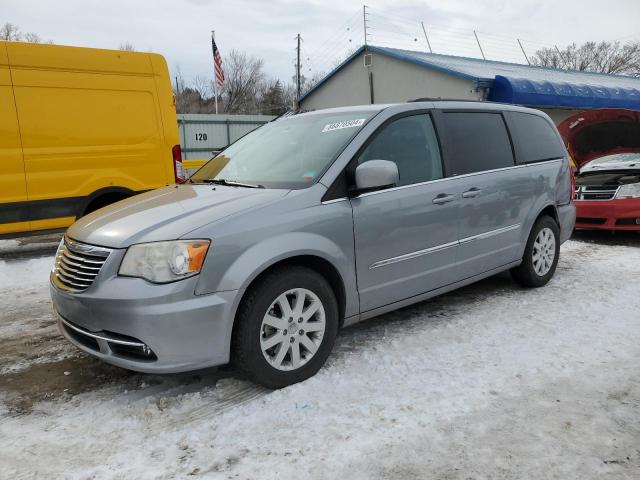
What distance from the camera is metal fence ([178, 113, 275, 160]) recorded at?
21844 millimetres

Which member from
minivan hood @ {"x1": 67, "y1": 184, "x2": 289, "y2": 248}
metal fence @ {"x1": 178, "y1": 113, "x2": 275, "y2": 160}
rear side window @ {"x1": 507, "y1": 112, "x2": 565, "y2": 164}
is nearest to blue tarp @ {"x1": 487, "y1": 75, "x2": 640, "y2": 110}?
metal fence @ {"x1": 178, "y1": 113, "x2": 275, "y2": 160}

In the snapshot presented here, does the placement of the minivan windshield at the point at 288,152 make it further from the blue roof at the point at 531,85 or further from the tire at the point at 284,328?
the blue roof at the point at 531,85

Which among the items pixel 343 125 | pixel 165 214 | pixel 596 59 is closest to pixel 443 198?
pixel 343 125

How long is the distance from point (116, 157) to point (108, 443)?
4927mm

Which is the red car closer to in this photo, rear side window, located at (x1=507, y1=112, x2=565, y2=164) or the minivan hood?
rear side window, located at (x1=507, y1=112, x2=565, y2=164)

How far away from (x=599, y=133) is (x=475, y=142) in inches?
213

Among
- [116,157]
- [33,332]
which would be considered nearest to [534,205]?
[33,332]

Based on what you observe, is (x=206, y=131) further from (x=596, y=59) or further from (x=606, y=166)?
(x=596, y=59)

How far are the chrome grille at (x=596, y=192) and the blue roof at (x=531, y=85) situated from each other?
8.90m

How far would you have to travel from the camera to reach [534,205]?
183 inches

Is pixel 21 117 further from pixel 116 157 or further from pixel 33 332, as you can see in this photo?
pixel 33 332

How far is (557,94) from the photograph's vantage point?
653 inches

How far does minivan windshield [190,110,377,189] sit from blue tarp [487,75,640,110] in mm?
13143

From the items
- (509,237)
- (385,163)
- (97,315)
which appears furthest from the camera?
(509,237)
